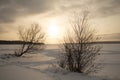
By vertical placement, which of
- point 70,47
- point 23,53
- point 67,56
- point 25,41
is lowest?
point 23,53

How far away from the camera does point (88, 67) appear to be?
12.8 meters

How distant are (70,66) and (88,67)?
1.76 m

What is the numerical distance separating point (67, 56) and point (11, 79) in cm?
539

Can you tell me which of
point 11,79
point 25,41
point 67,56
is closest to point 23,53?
point 25,41

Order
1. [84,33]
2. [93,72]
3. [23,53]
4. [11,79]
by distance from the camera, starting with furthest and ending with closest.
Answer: [23,53] → [93,72] → [84,33] → [11,79]

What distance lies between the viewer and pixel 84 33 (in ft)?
37.8

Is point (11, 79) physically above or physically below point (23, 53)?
above

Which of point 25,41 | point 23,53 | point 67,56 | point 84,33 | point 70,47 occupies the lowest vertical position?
point 23,53

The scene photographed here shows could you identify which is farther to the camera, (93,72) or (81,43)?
(93,72)

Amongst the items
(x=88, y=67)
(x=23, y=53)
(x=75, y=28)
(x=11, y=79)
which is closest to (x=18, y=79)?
(x=11, y=79)

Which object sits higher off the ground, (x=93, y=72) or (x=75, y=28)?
(x=75, y=28)

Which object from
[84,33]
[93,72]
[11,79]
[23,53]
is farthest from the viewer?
[23,53]

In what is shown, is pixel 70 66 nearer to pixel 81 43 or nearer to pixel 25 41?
pixel 81 43

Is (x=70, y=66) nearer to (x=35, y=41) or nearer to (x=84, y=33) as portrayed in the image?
(x=84, y=33)
